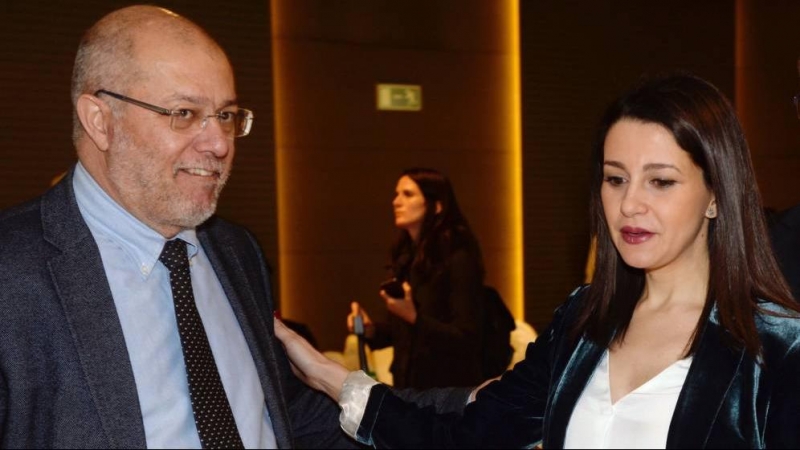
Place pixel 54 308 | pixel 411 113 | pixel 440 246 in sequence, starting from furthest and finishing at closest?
pixel 411 113, pixel 440 246, pixel 54 308

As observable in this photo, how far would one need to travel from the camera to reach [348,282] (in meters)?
5.28

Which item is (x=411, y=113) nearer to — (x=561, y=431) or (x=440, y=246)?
(x=440, y=246)

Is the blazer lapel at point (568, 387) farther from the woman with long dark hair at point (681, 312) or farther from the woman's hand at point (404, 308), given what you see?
the woman's hand at point (404, 308)

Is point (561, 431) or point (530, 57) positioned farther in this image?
point (530, 57)

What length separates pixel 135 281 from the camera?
5.32 feet

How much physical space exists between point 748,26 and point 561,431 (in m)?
5.37

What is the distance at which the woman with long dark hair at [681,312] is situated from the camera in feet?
5.34

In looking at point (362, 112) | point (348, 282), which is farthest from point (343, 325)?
point (362, 112)

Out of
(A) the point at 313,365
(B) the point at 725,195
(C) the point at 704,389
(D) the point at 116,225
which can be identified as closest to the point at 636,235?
(B) the point at 725,195

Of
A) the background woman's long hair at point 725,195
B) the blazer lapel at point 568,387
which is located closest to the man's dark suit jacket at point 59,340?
the blazer lapel at point 568,387

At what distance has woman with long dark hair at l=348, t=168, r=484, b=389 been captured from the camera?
3668 millimetres

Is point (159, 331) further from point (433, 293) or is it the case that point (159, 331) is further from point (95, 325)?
point (433, 293)

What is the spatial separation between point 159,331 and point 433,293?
2255 millimetres

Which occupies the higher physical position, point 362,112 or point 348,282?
point 362,112
